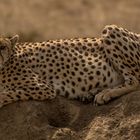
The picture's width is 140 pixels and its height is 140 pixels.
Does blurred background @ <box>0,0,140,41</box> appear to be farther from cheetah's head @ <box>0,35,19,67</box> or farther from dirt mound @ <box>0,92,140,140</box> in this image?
dirt mound @ <box>0,92,140,140</box>

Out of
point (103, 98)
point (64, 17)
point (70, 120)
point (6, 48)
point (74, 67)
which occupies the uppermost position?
point (64, 17)

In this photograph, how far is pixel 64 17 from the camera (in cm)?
2120

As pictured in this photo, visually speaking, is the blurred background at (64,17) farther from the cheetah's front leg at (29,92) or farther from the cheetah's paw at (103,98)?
the cheetah's paw at (103,98)

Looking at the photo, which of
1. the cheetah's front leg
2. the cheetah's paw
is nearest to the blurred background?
the cheetah's front leg

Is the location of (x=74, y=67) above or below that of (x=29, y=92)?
above

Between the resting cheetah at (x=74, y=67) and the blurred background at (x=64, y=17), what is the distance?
9.42 metres

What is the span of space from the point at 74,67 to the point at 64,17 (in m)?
12.1

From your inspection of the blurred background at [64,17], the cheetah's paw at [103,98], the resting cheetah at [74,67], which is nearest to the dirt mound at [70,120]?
the cheetah's paw at [103,98]

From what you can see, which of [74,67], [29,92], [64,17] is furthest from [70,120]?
[64,17]

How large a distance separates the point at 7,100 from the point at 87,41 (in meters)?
1.23

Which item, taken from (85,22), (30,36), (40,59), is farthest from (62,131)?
(85,22)

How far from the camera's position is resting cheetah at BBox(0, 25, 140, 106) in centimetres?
888

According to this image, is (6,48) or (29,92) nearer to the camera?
(29,92)

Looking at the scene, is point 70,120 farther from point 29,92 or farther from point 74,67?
point 74,67
